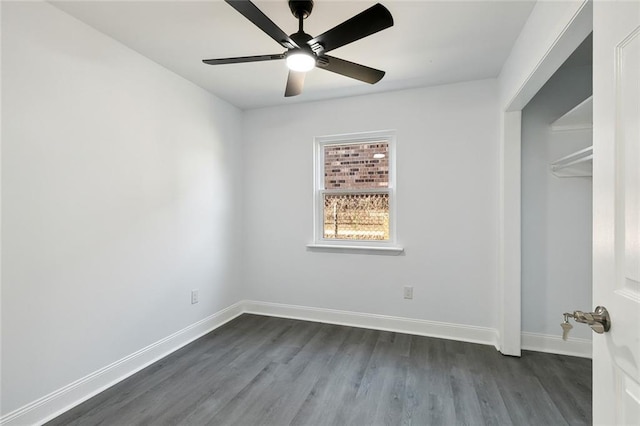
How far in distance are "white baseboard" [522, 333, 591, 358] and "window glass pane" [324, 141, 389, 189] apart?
191cm

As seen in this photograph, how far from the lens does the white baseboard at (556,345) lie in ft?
8.15

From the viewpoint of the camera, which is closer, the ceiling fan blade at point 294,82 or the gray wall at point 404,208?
the ceiling fan blade at point 294,82

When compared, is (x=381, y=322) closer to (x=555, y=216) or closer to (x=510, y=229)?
(x=510, y=229)

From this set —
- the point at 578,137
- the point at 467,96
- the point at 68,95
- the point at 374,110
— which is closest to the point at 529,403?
the point at 578,137

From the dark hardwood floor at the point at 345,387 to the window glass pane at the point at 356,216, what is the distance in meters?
1.09

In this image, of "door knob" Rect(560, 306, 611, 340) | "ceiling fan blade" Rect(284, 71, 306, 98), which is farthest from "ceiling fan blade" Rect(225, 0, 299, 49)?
"door knob" Rect(560, 306, 611, 340)

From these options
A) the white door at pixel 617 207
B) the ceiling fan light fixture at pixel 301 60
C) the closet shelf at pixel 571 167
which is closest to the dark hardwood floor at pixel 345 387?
the white door at pixel 617 207

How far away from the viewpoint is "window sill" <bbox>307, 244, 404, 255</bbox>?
304 centimetres

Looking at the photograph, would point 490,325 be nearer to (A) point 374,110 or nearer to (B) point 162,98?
(A) point 374,110

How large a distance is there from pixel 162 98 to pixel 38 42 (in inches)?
34.2

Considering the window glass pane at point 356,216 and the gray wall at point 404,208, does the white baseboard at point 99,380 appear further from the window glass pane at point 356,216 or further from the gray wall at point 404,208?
the window glass pane at point 356,216

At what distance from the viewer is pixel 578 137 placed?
248cm

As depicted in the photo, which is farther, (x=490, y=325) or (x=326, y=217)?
(x=326, y=217)

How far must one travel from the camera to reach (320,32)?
6.72ft
